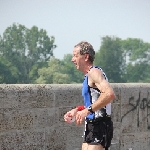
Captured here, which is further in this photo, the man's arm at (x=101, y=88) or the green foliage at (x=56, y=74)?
the green foliage at (x=56, y=74)

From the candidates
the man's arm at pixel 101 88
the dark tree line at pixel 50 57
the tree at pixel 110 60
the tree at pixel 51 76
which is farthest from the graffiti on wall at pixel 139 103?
the tree at pixel 110 60

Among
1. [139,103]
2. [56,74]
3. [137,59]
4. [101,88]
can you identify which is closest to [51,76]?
[56,74]

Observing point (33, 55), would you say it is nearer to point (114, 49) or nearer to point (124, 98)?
point (114, 49)

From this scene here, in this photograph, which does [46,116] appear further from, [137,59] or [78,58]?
[137,59]

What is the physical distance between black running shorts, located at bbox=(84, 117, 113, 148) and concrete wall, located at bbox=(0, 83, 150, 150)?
148 cm

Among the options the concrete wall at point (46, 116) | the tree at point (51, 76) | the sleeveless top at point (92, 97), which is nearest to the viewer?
the sleeveless top at point (92, 97)

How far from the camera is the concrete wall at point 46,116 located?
5117 mm

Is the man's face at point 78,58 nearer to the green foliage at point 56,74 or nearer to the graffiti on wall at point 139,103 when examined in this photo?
the graffiti on wall at point 139,103

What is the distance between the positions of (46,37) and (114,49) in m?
18.8

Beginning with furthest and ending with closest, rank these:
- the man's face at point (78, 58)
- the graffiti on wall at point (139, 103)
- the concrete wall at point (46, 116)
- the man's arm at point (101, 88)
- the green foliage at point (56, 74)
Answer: the green foliage at point (56, 74), the graffiti on wall at point (139, 103), the concrete wall at point (46, 116), the man's face at point (78, 58), the man's arm at point (101, 88)

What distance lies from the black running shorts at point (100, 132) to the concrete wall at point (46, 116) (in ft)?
4.87

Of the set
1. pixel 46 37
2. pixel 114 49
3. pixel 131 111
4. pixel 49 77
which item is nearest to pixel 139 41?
pixel 114 49

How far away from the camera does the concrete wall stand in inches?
201

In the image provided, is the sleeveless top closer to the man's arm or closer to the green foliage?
the man's arm
